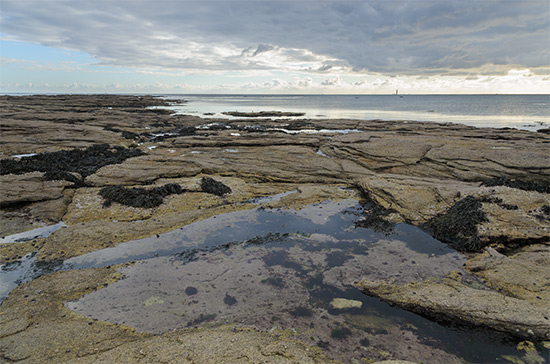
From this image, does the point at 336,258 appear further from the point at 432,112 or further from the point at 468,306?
the point at 432,112

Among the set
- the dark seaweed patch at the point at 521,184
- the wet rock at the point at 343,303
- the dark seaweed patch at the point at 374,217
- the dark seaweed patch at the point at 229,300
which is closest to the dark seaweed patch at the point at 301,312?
the wet rock at the point at 343,303

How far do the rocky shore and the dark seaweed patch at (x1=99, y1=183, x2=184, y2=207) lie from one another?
Answer: 5 centimetres

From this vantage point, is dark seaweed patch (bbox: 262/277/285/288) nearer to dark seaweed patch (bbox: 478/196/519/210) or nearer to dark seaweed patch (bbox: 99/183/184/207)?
dark seaweed patch (bbox: 99/183/184/207)

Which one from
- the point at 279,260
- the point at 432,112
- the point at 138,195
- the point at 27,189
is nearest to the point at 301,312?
the point at 279,260

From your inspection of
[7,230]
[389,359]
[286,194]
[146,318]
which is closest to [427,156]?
[286,194]

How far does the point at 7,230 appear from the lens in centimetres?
857

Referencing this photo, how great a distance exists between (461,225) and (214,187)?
897cm

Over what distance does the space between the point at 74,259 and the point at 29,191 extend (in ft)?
16.8

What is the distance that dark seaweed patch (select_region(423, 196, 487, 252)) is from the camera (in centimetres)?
825

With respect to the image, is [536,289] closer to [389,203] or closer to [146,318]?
[389,203]

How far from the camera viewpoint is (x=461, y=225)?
28.7ft

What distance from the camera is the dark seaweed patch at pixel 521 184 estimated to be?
38.0 ft

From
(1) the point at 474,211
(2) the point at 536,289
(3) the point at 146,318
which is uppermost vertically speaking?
(1) the point at 474,211

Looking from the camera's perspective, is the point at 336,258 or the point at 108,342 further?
the point at 336,258
